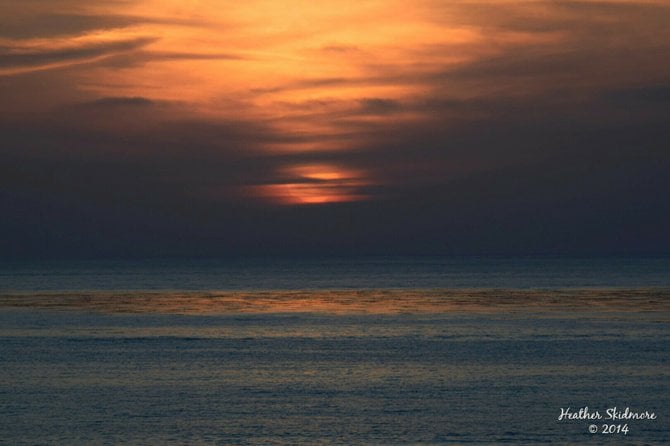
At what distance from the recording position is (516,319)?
8606 cm

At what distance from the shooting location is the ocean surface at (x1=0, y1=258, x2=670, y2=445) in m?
35.5

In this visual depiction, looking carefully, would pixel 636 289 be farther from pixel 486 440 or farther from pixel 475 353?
pixel 486 440

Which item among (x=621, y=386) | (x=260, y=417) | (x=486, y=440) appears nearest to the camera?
(x=486, y=440)

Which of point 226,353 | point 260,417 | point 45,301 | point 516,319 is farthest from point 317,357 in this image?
point 45,301

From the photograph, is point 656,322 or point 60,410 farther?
point 656,322

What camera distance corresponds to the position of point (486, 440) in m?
33.7

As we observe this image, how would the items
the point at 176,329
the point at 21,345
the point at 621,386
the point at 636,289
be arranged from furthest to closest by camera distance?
the point at 636,289 → the point at 176,329 → the point at 21,345 → the point at 621,386

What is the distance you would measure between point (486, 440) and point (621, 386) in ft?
45.3

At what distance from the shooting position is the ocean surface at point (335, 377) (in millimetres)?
35531

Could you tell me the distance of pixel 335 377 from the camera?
1912 inches

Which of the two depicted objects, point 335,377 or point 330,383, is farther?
point 335,377

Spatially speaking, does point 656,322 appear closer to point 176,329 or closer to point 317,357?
point 317,357

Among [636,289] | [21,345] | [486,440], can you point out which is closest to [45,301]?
[21,345]

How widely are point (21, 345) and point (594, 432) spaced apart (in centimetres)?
4441
